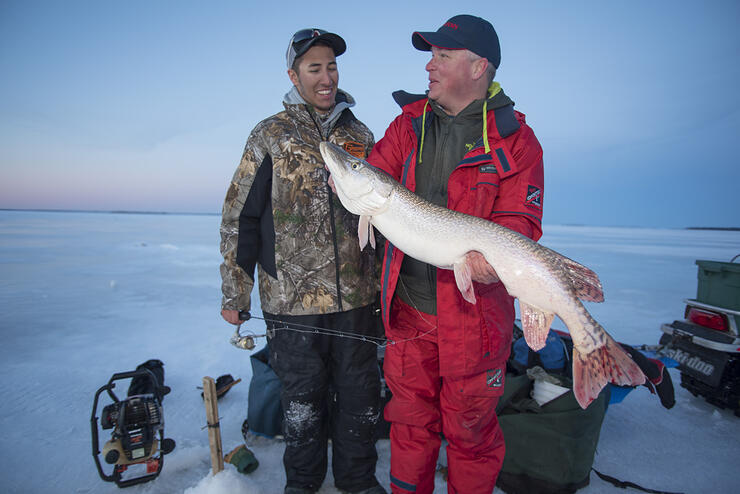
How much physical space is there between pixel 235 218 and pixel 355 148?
1.01 m

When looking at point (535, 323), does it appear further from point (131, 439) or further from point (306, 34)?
point (131, 439)

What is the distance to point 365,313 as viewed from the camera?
2.68 metres

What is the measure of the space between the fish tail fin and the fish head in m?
1.27

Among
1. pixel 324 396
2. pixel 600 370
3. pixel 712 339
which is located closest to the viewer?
pixel 600 370

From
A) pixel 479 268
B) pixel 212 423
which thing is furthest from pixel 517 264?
pixel 212 423

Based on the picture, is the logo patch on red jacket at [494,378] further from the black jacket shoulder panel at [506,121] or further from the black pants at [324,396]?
the black jacket shoulder panel at [506,121]

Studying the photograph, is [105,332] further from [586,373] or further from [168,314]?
[586,373]

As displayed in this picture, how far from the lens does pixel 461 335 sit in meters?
2.02

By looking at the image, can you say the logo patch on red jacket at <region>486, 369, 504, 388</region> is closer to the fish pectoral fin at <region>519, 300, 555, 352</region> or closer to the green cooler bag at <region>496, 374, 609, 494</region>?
the fish pectoral fin at <region>519, 300, 555, 352</region>

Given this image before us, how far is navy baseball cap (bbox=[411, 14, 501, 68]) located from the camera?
6.65 ft

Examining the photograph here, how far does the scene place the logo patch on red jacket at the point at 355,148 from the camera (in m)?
2.64

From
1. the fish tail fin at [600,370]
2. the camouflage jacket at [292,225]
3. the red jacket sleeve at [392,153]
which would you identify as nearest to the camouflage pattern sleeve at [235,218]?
the camouflage jacket at [292,225]

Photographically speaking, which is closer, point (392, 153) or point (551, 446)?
point (392, 153)

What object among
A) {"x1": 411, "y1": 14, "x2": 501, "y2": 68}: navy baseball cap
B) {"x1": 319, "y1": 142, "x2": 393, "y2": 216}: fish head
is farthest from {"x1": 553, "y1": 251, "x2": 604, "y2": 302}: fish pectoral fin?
{"x1": 411, "y1": 14, "x2": 501, "y2": 68}: navy baseball cap
